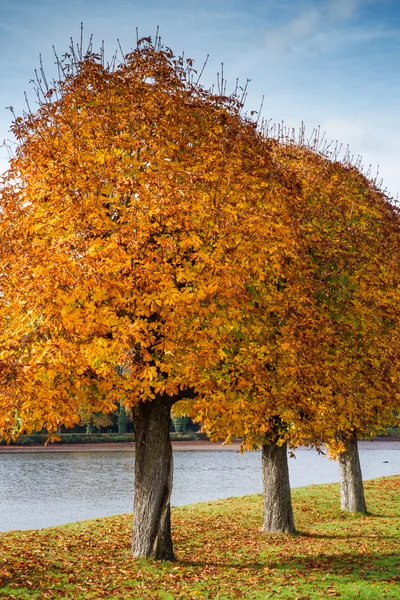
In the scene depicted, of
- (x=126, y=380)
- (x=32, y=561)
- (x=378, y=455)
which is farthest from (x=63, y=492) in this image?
(x=378, y=455)

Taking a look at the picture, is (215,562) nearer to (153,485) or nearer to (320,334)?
(153,485)

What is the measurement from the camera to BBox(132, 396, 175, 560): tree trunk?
1362 cm

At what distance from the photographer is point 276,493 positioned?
18.1 metres

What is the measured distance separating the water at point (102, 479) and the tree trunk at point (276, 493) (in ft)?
25.5

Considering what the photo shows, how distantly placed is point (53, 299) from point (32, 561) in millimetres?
6065

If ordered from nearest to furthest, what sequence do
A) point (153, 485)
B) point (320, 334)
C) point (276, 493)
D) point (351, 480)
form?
1. point (153, 485)
2. point (320, 334)
3. point (276, 493)
4. point (351, 480)

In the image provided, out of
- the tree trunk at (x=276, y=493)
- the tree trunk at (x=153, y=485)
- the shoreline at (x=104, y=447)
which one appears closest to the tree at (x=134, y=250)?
the tree trunk at (x=153, y=485)

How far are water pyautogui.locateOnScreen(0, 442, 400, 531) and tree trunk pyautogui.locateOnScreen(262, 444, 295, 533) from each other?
25.5 ft

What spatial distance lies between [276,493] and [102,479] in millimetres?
17648

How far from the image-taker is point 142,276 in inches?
429

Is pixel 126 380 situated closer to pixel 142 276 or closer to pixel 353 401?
pixel 142 276

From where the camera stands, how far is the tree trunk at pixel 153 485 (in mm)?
13617

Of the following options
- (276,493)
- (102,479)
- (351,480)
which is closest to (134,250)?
(276,493)

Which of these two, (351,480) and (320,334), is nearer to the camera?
(320,334)
